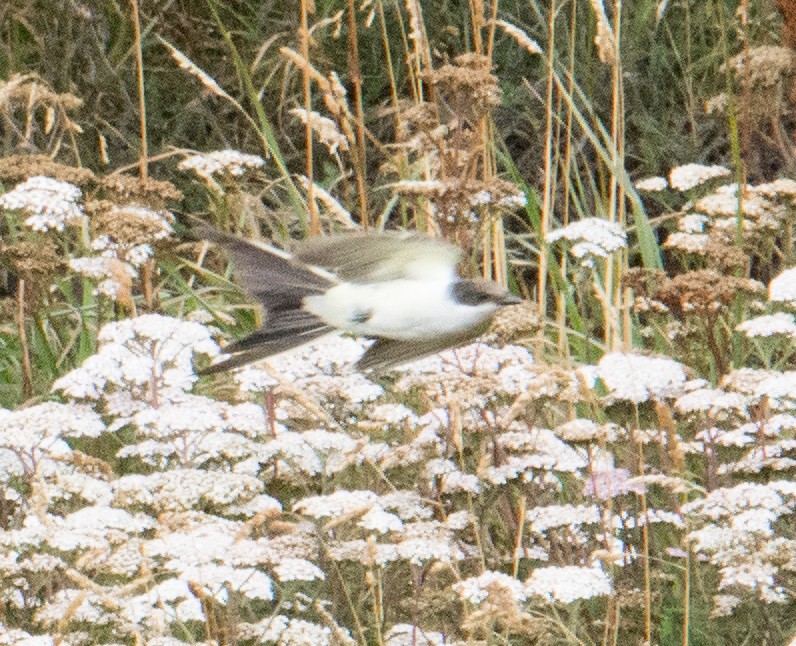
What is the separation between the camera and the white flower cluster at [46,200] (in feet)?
9.62

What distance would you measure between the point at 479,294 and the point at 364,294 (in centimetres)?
14

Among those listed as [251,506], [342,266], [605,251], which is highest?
[342,266]

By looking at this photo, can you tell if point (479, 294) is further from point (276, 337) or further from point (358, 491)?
point (358, 491)

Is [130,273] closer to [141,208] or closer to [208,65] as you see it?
[141,208]

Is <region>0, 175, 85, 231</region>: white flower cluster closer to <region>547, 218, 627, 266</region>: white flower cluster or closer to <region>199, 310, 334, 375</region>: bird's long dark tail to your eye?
<region>547, 218, 627, 266</region>: white flower cluster

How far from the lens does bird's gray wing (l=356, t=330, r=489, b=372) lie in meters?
1.96

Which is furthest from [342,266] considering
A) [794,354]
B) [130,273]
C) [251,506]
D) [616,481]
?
[794,354]

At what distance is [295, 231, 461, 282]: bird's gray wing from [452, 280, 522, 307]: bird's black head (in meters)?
0.02

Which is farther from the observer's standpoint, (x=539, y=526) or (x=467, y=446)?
(x=467, y=446)

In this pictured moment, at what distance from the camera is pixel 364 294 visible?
1863 millimetres

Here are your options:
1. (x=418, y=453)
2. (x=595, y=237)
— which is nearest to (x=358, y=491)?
(x=418, y=453)

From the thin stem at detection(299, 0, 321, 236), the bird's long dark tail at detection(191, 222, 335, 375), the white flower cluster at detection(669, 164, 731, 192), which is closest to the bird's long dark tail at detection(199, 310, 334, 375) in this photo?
the bird's long dark tail at detection(191, 222, 335, 375)

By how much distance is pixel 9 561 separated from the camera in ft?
7.13

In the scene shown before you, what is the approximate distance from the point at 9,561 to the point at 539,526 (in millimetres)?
756
